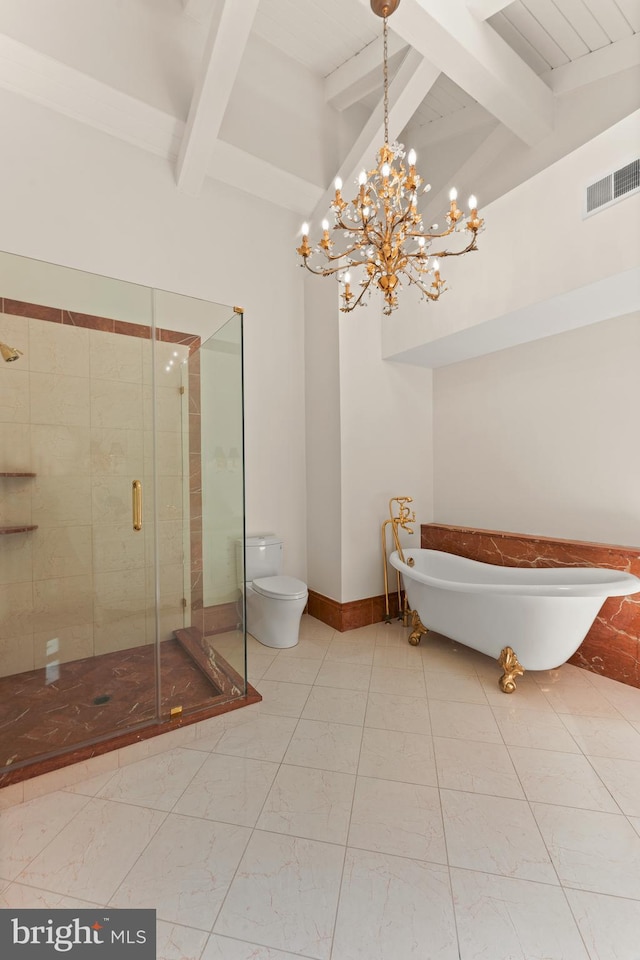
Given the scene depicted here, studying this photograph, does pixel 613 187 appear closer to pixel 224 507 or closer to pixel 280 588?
pixel 224 507

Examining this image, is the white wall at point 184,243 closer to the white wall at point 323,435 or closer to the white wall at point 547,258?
the white wall at point 323,435

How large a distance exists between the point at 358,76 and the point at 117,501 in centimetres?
353

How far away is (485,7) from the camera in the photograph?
2.34 metres

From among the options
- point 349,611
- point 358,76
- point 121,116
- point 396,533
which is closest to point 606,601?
point 396,533

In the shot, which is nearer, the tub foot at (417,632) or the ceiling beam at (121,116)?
the ceiling beam at (121,116)

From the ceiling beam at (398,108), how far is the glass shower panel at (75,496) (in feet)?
6.67

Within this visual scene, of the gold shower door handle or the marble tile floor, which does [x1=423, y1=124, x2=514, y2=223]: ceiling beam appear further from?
the marble tile floor

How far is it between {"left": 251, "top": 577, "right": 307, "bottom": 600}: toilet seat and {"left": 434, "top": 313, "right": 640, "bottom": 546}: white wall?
151 cm

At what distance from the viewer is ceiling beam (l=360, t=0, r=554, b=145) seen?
2.20m

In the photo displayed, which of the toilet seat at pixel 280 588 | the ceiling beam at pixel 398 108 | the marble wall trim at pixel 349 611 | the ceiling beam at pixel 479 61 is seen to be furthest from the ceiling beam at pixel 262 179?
the marble wall trim at pixel 349 611

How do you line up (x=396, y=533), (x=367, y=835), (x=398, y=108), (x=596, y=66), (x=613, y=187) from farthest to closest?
(x=396, y=533)
(x=398, y=108)
(x=596, y=66)
(x=613, y=187)
(x=367, y=835)

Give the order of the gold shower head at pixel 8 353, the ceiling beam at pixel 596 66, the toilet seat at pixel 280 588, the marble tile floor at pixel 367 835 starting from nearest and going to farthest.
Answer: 1. the marble tile floor at pixel 367 835
2. the gold shower head at pixel 8 353
3. the ceiling beam at pixel 596 66
4. the toilet seat at pixel 280 588

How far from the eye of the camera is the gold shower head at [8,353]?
2.11 m

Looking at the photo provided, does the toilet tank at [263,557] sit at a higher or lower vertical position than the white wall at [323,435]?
lower
